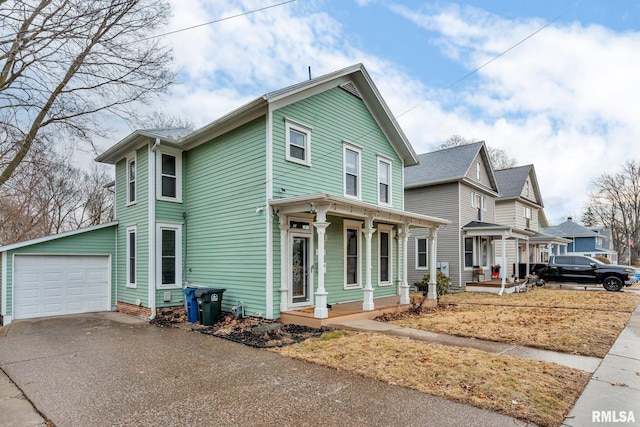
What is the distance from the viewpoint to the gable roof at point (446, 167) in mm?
18516

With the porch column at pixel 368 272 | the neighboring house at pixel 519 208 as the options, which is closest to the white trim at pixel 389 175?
the porch column at pixel 368 272

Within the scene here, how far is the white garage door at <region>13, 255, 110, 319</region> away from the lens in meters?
11.1

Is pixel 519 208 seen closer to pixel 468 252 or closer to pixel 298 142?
pixel 468 252

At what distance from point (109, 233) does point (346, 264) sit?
8062 millimetres

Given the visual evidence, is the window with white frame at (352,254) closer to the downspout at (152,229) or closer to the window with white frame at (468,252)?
the downspout at (152,229)

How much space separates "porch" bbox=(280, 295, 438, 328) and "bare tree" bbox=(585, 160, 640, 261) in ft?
146

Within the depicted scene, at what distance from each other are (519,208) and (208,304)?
21717 mm

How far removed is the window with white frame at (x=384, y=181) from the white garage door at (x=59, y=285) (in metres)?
9.58

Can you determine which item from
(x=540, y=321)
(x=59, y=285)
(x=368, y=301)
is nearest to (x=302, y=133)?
(x=368, y=301)

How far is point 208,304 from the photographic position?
9.52m

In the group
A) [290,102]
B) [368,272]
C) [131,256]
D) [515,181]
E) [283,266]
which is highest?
[290,102]

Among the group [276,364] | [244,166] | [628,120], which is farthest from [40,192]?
[628,120]

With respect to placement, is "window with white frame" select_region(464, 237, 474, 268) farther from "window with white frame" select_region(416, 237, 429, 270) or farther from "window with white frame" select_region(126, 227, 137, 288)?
"window with white frame" select_region(126, 227, 137, 288)

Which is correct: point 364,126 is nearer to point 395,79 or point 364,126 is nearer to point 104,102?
point 395,79
